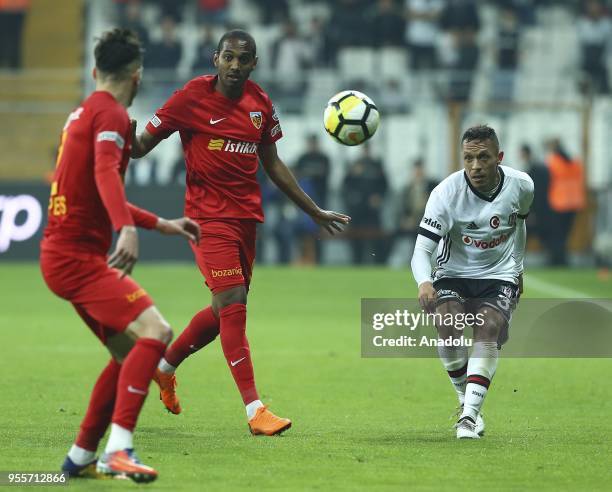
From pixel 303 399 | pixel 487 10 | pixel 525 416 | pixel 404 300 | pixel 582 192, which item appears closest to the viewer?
pixel 525 416

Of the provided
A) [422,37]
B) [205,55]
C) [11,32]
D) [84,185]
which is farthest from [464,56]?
[84,185]

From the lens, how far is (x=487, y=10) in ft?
93.0

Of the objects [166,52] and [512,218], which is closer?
[512,218]

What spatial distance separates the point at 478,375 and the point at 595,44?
20.7m

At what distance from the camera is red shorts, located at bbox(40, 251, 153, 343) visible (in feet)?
19.0

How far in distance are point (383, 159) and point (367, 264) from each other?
223 centimetres

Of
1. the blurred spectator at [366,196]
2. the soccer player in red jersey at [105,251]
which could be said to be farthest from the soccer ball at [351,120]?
the blurred spectator at [366,196]

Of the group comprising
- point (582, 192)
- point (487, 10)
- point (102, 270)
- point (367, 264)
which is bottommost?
point (367, 264)

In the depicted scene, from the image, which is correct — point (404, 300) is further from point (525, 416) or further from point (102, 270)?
point (102, 270)

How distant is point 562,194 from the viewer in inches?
934

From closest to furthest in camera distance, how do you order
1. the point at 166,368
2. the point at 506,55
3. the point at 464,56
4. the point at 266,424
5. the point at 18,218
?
the point at 266,424 → the point at 166,368 → the point at 18,218 → the point at 464,56 → the point at 506,55

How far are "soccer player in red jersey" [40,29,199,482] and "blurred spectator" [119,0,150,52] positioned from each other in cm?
2033

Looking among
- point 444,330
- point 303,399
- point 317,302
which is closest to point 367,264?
point 317,302

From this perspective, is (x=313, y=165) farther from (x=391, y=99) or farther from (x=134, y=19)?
(x=134, y=19)
